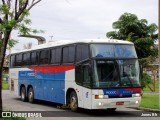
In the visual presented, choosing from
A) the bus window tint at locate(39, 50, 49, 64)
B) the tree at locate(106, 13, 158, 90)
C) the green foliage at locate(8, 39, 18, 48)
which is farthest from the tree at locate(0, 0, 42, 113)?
the tree at locate(106, 13, 158, 90)

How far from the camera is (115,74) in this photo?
54.0 ft

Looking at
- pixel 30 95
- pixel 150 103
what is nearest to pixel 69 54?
pixel 150 103

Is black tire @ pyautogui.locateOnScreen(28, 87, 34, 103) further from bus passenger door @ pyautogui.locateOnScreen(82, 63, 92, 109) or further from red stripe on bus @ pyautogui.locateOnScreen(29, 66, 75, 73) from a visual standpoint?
bus passenger door @ pyautogui.locateOnScreen(82, 63, 92, 109)

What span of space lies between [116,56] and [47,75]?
5.28 meters

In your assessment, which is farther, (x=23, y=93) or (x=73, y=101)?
(x=23, y=93)

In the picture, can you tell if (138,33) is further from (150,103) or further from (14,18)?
(14,18)

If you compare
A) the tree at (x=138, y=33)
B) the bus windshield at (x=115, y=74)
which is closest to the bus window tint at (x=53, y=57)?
the bus windshield at (x=115, y=74)

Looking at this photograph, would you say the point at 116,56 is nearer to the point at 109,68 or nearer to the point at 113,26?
the point at 109,68

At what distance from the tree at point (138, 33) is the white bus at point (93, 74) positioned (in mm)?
10189

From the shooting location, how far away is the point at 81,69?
17.0m

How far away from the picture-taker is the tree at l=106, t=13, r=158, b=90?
96.5 ft

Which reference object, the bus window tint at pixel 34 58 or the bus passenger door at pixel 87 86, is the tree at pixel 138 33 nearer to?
the bus window tint at pixel 34 58

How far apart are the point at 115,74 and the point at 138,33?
14805 millimetres

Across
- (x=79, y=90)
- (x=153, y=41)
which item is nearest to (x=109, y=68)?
(x=79, y=90)
